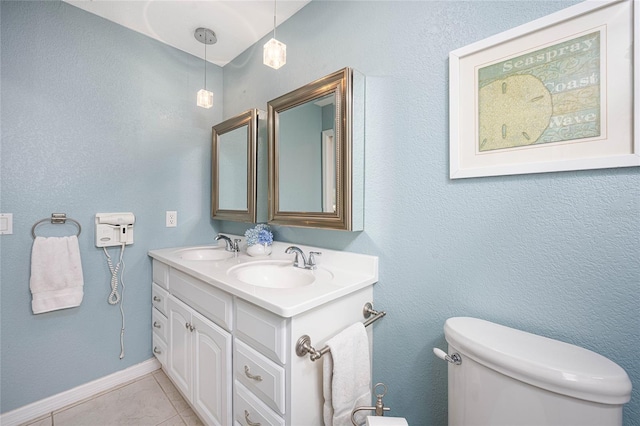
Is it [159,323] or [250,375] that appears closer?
[250,375]

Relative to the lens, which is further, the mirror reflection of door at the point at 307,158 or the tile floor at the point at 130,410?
the tile floor at the point at 130,410

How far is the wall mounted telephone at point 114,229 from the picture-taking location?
5.12 feet

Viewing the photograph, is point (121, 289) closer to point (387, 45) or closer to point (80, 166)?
point (80, 166)

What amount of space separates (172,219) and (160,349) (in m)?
0.85

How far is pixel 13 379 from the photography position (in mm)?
1349

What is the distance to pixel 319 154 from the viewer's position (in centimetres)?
129

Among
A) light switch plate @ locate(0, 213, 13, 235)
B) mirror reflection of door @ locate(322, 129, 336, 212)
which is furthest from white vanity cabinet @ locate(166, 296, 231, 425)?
light switch plate @ locate(0, 213, 13, 235)

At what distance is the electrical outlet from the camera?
6.07 feet

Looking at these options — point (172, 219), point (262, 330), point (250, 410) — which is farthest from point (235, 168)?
point (250, 410)

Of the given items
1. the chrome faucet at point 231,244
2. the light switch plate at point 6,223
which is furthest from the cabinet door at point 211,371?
the light switch plate at point 6,223

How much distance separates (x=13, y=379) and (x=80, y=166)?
1164 mm

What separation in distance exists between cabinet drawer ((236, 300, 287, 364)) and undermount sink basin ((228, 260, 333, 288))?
296 mm

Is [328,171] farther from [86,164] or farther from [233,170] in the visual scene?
[86,164]

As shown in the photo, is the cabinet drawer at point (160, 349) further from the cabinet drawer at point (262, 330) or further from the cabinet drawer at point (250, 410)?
the cabinet drawer at point (262, 330)
